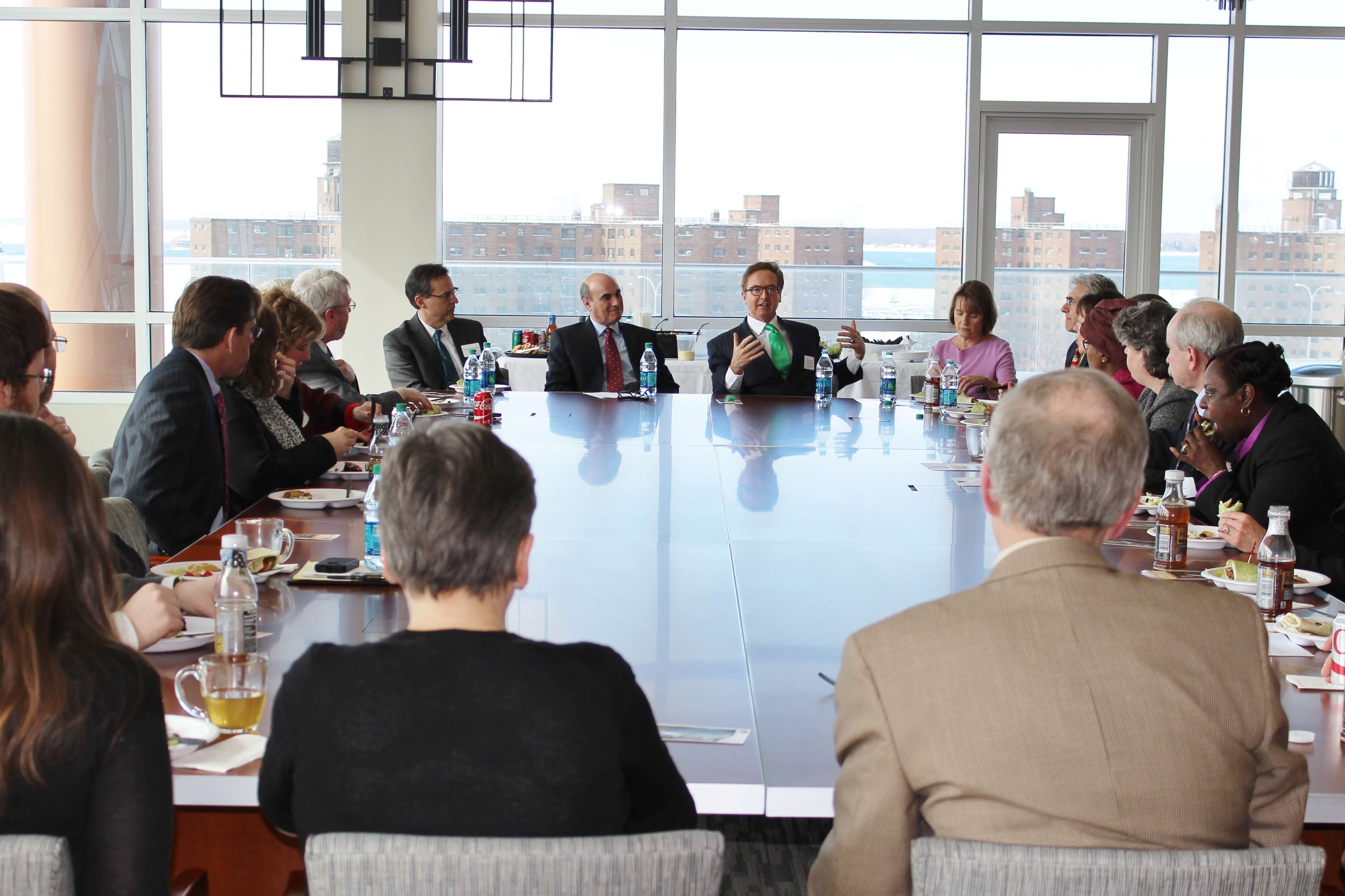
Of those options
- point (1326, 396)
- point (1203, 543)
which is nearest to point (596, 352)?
point (1203, 543)

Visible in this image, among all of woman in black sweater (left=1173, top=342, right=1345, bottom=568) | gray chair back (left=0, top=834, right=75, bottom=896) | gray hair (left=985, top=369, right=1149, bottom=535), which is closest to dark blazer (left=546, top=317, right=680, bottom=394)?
woman in black sweater (left=1173, top=342, right=1345, bottom=568)

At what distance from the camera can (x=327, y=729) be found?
1316mm

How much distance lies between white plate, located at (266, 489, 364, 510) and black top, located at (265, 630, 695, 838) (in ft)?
6.77

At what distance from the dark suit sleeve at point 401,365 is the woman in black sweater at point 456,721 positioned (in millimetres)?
5146

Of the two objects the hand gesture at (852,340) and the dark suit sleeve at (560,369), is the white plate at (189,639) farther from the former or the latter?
the hand gesture at (852,340)

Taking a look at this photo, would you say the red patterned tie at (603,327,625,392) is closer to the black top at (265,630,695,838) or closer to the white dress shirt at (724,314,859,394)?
the white dress shirt at (724,314,859,394)

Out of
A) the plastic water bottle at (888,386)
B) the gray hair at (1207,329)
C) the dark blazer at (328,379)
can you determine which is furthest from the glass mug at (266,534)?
the plastic water bottle at (888,386)

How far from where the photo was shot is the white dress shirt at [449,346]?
689 centimetres

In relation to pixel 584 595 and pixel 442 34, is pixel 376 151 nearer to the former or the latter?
pixel 442 34

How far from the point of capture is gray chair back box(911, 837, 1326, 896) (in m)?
1.21

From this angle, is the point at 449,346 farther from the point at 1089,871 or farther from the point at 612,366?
the point at 1089,871

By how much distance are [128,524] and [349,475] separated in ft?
3.57

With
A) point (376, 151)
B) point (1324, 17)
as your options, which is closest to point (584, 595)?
point (376, 151)

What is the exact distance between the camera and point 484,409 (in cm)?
495
